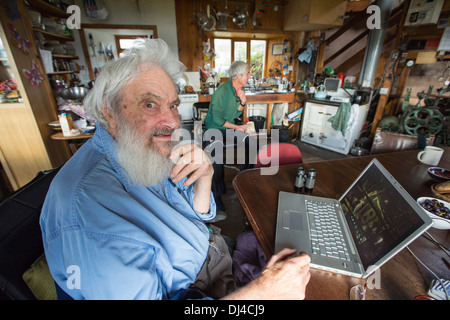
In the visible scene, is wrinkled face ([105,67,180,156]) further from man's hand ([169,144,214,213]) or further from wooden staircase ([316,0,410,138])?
wooden staircase ([316,0,410,138])

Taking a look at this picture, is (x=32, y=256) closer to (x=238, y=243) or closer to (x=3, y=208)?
(x=3, y=208)

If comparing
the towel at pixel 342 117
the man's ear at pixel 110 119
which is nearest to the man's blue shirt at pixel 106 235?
the man's ear at pixel 110 119

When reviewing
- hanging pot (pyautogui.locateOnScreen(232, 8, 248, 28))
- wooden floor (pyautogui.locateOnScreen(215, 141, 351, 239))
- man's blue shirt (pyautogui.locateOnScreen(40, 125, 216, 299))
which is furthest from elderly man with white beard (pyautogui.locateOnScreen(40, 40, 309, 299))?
hanging pot (pyautogui.locateOnScreen(232, 8, 248, 28))

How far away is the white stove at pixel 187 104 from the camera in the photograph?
3676 millimetres

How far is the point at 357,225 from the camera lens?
2.69ft

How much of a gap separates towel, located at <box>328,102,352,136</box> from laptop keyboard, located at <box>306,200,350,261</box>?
311 cm

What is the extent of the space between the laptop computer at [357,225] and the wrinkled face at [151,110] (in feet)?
2.19

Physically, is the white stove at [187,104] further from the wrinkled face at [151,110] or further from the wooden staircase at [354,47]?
the wooden staircase at [354,47]

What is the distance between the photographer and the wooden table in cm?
67

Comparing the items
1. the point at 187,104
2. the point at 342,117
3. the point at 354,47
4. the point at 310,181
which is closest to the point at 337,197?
the point at 310,181

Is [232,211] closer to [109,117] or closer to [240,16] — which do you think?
[109,117]

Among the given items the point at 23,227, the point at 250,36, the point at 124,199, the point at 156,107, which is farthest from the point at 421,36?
the point at 23,227

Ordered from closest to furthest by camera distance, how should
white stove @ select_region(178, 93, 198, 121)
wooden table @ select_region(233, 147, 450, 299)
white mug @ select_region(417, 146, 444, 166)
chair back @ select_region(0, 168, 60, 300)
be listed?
1. chair back @ select_region(0, 168, 60, 300)
2. wooden table @ select_region(233, 147, 450, 299)
3. white mug @ select_region(417, 146, 444, 166)
4. white stove @ select_region(178, 93, 198, 121)

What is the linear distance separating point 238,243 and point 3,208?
1.03m
